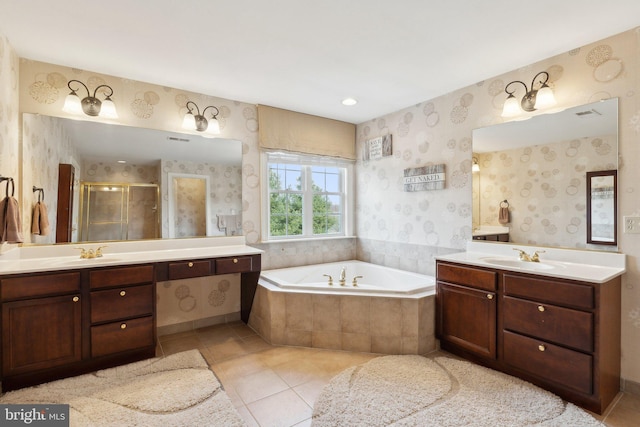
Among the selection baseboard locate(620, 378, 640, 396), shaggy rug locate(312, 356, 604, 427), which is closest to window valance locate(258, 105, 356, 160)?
shaggy rug locate(312, 356, 604, 427)

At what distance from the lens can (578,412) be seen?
5.82 ft

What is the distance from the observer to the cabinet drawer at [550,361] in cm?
180

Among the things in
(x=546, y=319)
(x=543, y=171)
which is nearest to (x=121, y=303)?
(x=546, y=319)

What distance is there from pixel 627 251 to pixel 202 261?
→ 3.01 metres

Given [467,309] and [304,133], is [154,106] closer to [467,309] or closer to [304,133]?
[304,133]

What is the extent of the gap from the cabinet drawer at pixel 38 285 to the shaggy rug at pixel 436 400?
5.86ft

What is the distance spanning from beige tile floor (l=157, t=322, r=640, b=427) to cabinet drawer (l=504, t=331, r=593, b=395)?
0.67ft

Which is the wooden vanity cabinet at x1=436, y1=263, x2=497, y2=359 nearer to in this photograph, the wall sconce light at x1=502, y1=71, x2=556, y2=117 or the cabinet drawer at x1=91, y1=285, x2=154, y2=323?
the wall sconce light at x1=502, y1=71, x2=556, y2=117

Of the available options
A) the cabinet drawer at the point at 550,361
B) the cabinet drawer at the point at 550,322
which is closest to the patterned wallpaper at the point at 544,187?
the cabinet drawer at the point at 550,322

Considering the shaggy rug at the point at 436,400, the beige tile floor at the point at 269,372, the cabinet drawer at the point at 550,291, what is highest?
the cabinet drawer at the point at 550,291

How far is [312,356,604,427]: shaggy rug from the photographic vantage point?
5.59 feet

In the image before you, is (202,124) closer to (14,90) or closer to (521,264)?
(14,90)

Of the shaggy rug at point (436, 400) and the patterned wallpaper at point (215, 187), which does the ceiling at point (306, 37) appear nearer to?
the patterned wallpaper at point (215, 187)

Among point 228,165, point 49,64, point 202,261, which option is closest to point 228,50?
point 228,165
